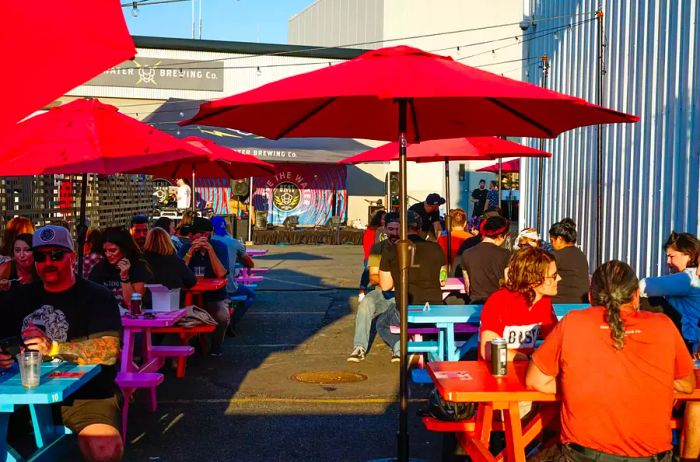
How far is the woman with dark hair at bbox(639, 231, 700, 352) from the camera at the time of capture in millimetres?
7016

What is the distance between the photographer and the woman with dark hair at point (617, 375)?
423cm

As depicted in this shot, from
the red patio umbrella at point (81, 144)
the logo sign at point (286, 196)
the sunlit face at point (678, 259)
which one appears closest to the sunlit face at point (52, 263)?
the red patio umbrella at point (81, 144)

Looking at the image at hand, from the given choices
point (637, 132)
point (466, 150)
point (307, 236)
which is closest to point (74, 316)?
point (466, 150)

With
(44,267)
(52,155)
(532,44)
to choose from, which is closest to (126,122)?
(52,155)

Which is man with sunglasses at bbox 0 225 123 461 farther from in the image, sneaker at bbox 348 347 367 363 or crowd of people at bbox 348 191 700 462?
sneaker at bbox 348 347 367 363

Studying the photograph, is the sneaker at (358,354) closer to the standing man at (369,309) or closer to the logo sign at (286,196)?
the standing man at (369,309)

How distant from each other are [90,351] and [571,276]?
4.99 m

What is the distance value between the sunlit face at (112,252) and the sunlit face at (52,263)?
2.74m

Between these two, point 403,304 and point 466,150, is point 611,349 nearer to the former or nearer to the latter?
point 403,304

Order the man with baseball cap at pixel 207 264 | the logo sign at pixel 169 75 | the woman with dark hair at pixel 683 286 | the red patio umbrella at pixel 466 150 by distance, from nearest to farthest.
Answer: the woman with dark hair at pixel 683 286, the man with baseball cap at pixel 207 264, the red patio umbrella at pixel 466 150, the logo sign at pixel 169 75

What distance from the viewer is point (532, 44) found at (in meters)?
18.1

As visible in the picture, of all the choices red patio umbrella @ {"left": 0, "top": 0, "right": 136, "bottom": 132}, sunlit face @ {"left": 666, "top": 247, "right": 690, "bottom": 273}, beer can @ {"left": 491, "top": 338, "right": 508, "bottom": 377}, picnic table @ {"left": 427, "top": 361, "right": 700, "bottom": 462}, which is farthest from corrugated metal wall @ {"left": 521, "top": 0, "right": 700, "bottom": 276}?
red patio umbrella @ {"left": 0, "top": 0, "right": 136, "bottom": 132}

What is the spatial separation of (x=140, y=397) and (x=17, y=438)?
7.58ft

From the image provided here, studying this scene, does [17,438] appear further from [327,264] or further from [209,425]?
[327,264]
